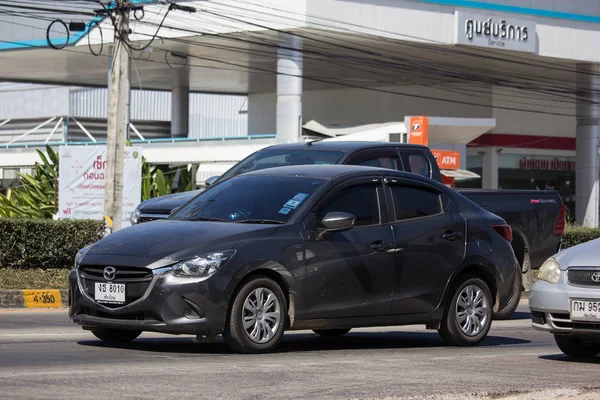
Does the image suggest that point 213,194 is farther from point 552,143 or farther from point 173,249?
point 552,143

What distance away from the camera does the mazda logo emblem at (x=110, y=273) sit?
31.0 ft

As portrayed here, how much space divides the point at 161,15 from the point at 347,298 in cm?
3278

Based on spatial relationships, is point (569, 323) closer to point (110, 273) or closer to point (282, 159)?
point (110, 273)

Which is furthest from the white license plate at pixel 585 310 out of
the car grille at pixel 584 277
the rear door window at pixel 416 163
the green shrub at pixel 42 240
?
the green shrub at pixel 42 240

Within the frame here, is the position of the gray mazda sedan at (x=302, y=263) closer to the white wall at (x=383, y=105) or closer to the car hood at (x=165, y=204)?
the car hood at (x=165, y=204)

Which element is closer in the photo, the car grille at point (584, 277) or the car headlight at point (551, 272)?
the car grille at point (584, 277)

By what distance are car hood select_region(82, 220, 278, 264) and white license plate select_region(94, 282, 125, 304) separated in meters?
0.24

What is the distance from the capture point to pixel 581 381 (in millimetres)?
8727

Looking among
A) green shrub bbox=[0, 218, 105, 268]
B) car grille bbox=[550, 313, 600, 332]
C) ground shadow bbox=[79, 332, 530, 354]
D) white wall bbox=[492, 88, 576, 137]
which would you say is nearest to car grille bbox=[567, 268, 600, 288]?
car grille bbox=[550, 313, 600, 332]

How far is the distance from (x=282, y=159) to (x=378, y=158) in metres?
1.18

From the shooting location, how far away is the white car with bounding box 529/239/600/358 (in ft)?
32.3

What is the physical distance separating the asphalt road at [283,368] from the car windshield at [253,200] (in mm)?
1116

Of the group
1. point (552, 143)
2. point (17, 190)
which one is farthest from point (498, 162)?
point (17, 190)

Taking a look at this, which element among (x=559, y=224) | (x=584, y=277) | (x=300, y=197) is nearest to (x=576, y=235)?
(x=559, y=224)
